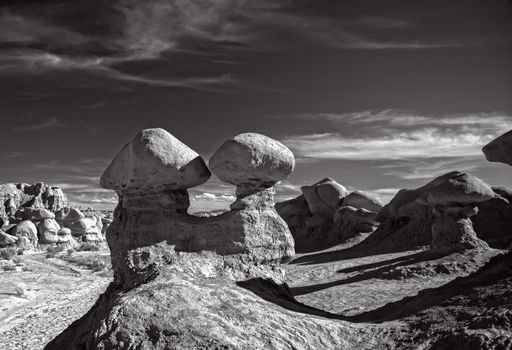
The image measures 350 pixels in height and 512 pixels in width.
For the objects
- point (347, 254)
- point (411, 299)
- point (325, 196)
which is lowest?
point (347, 254)

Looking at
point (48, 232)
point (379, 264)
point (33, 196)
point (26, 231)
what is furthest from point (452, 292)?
point (33, 196)

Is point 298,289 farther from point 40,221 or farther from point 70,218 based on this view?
point 70,218

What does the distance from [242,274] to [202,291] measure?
1246mm

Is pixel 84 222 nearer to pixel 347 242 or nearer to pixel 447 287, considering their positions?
pixel 347 242

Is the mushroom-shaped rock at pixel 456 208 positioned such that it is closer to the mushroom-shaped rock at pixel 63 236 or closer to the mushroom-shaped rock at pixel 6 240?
the mushroom-shaped rock at pixel 6 240

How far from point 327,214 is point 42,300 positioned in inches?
716

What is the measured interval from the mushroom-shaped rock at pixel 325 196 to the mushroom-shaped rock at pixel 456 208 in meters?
12.2

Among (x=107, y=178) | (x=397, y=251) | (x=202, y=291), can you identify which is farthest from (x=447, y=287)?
(x=397, y=251)

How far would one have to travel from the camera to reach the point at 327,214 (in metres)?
28.2

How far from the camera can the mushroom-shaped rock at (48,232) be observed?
124 ft

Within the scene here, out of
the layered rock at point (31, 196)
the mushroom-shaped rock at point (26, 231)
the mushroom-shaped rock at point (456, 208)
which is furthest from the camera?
the layered rock at point (31, 196)

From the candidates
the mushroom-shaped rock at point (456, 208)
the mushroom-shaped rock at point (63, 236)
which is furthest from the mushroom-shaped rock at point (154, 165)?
the mushroom-shaped rock at point (63, 236)

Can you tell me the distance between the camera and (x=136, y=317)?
16.6ft

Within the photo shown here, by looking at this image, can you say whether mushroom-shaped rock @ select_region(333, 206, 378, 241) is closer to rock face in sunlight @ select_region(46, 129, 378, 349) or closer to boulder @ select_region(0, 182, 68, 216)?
rock face in sunlight @ select_region(46, 129, 378, 349)
